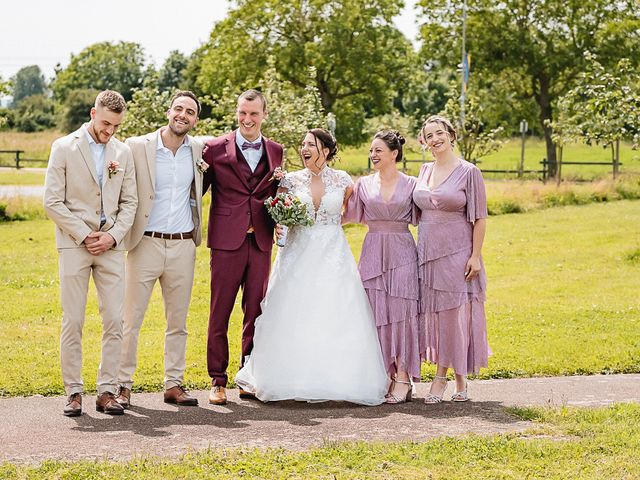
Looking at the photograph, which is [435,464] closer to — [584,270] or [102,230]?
[102,230]

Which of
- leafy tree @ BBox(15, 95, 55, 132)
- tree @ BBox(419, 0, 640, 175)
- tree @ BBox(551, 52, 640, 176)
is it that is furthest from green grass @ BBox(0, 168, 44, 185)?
tree @ BBox(551, 52, 640, 176)

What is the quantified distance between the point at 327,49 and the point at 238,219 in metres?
39.0

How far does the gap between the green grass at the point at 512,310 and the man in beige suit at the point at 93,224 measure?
1050 millimetres

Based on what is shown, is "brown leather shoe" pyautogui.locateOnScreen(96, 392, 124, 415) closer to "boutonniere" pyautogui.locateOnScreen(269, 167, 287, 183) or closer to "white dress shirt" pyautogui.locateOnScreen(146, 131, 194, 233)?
"white dress shirt" pyautogui.locateOnScreen(146, 131, 194, 233)

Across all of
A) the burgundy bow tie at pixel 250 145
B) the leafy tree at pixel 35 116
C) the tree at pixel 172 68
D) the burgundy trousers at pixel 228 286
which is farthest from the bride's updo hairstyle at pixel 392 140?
the tree at pixel 172 68

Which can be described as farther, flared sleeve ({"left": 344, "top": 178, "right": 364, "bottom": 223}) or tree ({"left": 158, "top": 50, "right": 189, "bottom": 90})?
tree ({"left": 158, "top": 50, "right": 189, "bottom": 90})

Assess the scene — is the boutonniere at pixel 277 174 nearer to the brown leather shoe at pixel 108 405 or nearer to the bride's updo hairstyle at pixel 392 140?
the bride's updo hairstyle at pixel 392 140

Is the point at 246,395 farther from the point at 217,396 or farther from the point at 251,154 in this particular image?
the point at 251,154

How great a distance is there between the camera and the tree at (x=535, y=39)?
42.6 m

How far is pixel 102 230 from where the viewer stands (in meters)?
7.40

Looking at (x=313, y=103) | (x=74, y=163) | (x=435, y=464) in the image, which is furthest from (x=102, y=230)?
(x=313, y=103)

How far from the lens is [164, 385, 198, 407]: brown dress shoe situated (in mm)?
7746

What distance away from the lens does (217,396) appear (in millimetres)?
7812

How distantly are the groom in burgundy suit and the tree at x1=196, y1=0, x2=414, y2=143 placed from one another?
38.2 meters
